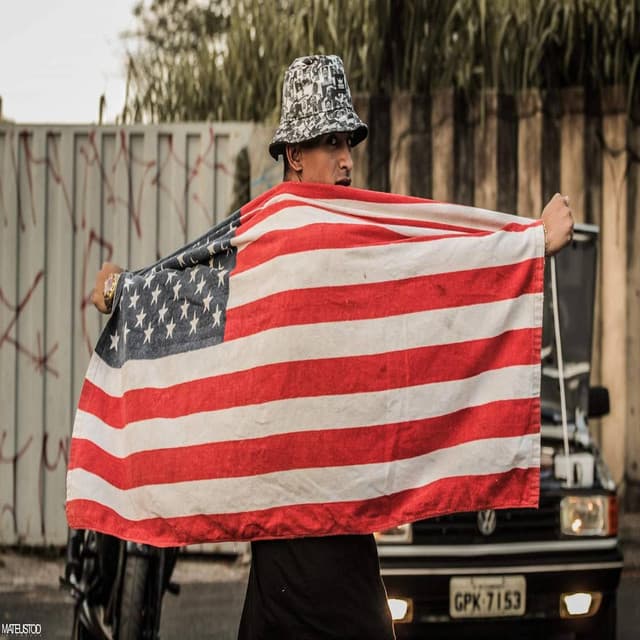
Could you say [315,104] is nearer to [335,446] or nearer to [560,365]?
[335,446]

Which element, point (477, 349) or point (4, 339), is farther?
point (4, 339)

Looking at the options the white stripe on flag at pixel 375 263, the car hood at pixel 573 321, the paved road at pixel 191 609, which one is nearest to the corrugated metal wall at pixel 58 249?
the paved road at pixel 191 609

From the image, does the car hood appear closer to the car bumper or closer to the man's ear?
the car bumper

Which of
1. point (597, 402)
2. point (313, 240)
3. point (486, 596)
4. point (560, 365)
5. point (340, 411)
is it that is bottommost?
point (486, 596)

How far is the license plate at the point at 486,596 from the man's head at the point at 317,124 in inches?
119

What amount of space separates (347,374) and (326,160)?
607 mm

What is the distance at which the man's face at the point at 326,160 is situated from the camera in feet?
12.1

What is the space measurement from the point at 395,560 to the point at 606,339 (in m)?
4.18

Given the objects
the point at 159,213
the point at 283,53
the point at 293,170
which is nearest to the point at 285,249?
the point at 293,170

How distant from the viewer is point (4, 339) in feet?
31.3

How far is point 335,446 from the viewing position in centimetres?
365

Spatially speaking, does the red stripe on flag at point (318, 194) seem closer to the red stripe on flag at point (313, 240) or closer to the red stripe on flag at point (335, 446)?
the red stripe on flag at point (313, 240)

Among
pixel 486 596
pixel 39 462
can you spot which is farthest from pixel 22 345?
pixel 486 596

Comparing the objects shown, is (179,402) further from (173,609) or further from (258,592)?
(173,609)
